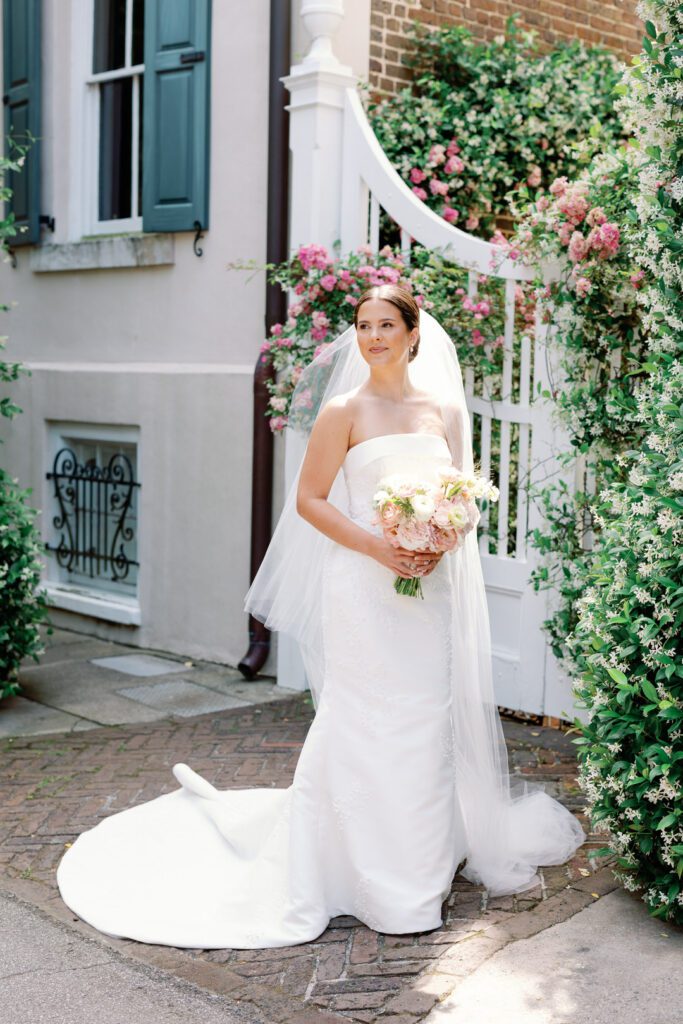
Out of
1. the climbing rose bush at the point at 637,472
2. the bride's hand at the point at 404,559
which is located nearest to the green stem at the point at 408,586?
the bride's hand at the point at 404,559

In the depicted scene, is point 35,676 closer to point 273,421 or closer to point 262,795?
point 273,421

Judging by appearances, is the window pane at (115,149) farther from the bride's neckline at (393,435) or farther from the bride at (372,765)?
the bride's neckline at (393,435)

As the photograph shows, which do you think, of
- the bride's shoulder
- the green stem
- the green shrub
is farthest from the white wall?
the green stem

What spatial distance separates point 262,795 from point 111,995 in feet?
4.52

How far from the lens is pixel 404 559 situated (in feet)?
13.3

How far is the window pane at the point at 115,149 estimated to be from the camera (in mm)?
8844

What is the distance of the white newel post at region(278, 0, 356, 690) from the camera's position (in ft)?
22.1

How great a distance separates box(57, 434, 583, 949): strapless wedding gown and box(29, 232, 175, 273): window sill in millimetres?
4257

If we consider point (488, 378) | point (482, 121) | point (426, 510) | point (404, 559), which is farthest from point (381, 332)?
point (482, 121)

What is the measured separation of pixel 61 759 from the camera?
19.2ft

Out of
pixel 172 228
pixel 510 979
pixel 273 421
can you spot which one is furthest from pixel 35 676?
pixel 510 979

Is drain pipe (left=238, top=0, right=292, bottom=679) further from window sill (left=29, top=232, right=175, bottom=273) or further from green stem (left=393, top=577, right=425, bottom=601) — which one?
green stem (left=393, top=577, right=425, bottom=601)

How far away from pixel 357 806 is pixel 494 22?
6051mm

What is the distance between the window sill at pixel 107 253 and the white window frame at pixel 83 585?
116 centimetres
